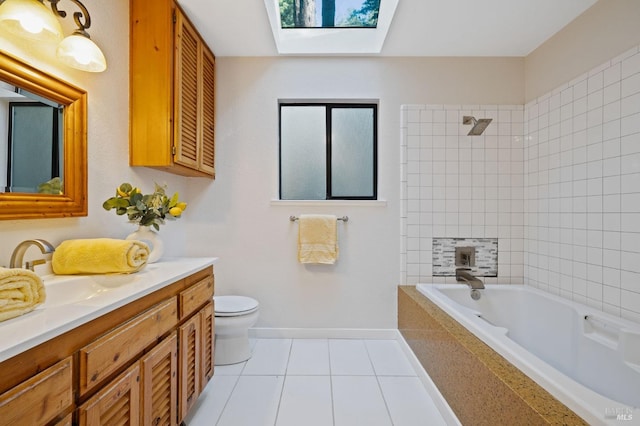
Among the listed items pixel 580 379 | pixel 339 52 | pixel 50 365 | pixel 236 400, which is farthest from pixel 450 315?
pixel 339 52

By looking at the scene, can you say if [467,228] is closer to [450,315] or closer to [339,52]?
[450,315]

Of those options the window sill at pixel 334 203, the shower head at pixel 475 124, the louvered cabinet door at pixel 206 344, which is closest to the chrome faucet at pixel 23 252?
the louvered cabinet door at pixel 206 344

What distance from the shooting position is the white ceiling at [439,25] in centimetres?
172

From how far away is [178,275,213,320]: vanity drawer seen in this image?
4.30 feet

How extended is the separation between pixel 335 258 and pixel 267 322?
0.76 m

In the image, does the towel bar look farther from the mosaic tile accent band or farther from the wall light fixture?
the wall light fixture

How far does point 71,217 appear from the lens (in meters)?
1.27

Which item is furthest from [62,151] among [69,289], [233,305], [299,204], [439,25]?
[439,25]

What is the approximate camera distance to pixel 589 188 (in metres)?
1.70

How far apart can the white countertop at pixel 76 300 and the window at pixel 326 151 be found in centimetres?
118

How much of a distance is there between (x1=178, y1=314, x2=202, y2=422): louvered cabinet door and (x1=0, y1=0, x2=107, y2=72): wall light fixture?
122cm

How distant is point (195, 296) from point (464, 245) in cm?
197

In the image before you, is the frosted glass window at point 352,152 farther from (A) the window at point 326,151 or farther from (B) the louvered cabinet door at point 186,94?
(B) the louvered cabinet door at point 186,94

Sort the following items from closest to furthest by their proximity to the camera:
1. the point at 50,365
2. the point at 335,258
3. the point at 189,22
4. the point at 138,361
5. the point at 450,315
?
the point at 50,365 → the point at 138,361 → the point at 450,315 → the point at 189,22 → the point at 335,258
